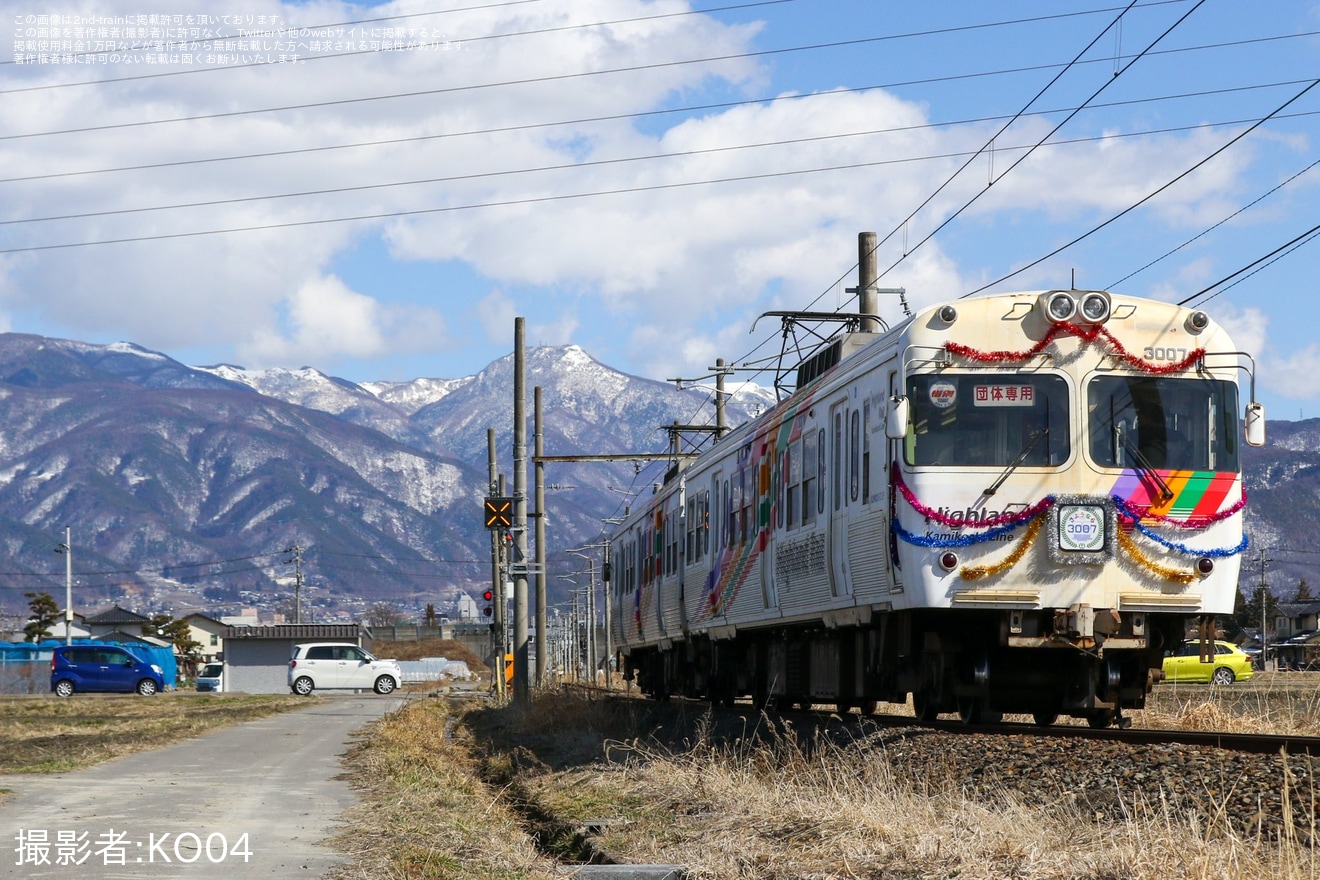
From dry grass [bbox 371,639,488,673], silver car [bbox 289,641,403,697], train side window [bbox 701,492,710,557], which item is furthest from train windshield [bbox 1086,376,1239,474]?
dry grass [bbox 371,639,488,673]

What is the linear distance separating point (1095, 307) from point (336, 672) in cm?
4070

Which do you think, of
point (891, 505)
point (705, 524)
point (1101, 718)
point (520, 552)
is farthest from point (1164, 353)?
point (520, 552)

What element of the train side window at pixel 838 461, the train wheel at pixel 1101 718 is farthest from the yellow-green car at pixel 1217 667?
the train side window at pixel 838 461

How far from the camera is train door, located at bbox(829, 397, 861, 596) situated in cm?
1470

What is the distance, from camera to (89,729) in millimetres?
25609

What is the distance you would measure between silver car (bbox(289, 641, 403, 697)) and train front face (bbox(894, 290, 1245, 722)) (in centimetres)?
3897

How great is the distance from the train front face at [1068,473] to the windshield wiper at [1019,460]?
0.05 feet

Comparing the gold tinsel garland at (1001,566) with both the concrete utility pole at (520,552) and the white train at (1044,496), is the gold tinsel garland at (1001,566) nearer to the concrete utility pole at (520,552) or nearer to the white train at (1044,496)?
the white train at (1044,496)

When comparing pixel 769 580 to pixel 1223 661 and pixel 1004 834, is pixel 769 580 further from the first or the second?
pixel 1223 661

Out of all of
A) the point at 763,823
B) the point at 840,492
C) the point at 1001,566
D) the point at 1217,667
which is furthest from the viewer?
the point at 1217,667

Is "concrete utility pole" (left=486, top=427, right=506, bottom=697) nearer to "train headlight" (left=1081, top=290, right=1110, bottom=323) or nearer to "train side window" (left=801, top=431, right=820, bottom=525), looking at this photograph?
"train side window" (left=801, top=431, right=820, bottom=525)

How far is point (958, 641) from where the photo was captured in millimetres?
13602

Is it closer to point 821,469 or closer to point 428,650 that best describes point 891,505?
point 821,469

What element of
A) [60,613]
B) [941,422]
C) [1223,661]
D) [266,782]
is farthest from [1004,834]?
[60,613]
